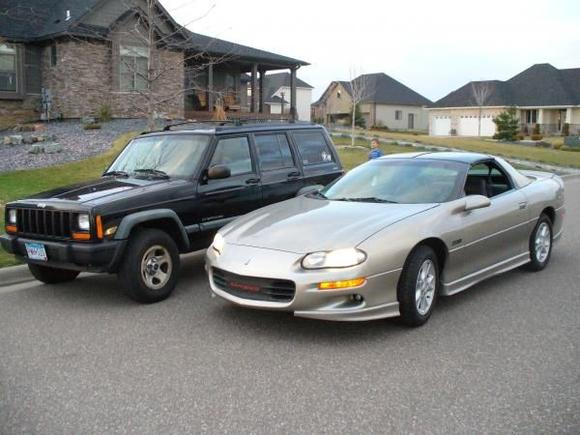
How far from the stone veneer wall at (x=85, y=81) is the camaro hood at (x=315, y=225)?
17670mm

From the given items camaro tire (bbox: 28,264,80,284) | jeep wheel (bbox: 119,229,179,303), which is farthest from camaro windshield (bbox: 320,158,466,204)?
camaro tire (bbox: 28,264,80,284)

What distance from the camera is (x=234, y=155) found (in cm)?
764

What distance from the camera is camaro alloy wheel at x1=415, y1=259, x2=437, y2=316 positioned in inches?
211

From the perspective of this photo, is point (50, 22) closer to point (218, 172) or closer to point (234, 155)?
point (234, 155)

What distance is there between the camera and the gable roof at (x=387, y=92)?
6596 cm

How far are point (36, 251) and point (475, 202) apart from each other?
4.31 meters

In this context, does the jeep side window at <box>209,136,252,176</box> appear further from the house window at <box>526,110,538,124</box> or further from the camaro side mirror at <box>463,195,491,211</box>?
the house window at <box>526,110,538,124</box>

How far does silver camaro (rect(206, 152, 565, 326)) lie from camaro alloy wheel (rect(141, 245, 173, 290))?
0.78 m

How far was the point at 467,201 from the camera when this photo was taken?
19.8ft

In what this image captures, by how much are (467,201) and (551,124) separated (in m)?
56.2

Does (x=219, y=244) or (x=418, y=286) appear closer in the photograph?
(x=418, y=286)

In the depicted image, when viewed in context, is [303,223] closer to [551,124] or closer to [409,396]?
[409,396]

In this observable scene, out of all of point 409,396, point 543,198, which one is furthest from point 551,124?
point 409,396

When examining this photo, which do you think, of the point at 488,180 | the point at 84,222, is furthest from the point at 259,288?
the point at 488,180
